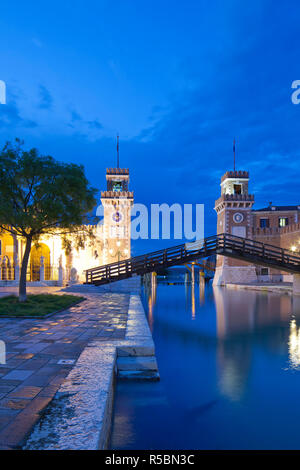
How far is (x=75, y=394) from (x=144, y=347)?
242 cm

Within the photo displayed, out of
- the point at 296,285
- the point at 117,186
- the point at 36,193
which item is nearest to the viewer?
the point at 36,193

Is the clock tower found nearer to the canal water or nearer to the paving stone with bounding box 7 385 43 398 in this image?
the canal water

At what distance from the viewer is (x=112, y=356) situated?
544 cm

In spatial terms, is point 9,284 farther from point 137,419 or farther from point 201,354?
point 137,419

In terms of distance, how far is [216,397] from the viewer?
5.43 metres

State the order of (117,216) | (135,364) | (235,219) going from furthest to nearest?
1. (235,219)
2. (117,216)
3. (135,364)

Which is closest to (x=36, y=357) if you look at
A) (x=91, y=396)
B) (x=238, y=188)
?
(x=91, y=396)

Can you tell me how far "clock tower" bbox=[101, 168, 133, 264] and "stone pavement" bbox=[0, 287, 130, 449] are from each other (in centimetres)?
2563

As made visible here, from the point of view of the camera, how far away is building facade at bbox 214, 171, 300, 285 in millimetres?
41375

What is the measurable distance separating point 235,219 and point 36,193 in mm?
33548

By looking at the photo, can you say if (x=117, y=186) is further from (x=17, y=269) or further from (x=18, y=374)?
(x=18, y=374)

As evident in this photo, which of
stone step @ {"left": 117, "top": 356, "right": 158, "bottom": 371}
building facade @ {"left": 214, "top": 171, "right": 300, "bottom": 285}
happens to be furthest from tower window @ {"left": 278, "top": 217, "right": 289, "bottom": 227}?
stone step @ {"left": 117, "top": 356, "right": 158, "bottom": 371}

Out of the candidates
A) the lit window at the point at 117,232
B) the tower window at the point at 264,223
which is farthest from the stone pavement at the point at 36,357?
the tower window at the point at 264,223

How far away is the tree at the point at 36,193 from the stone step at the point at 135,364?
8.22 m
